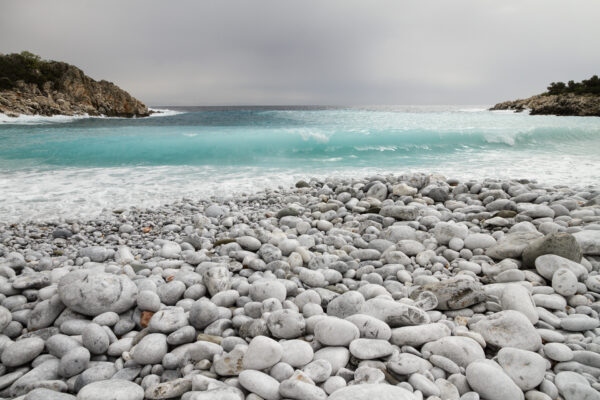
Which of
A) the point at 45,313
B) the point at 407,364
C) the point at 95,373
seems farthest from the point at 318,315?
the point at 45,313

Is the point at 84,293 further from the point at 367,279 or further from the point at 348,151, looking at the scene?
the point at 348,151

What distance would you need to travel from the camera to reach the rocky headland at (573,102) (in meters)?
30.4

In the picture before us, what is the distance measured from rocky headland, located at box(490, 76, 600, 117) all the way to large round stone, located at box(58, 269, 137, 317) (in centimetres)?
4045

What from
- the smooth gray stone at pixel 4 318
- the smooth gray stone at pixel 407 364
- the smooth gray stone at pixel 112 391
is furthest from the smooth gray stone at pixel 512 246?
the smooth gray stone at pixel 4 318

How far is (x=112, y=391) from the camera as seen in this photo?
1.36m

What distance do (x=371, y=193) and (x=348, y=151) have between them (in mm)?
7635

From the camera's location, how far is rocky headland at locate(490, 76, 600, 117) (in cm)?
3041

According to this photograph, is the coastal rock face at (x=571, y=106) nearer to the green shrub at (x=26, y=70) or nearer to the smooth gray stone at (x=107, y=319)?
the smooth gray stone at (x=107, y=319)

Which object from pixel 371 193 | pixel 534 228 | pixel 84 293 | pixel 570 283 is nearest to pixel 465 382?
pixel 570 283

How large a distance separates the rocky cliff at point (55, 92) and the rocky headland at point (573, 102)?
5203 cm

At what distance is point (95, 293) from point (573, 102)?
42.2m

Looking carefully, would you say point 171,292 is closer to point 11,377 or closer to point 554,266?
point 11,377

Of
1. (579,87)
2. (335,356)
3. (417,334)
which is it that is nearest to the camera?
(335,356)

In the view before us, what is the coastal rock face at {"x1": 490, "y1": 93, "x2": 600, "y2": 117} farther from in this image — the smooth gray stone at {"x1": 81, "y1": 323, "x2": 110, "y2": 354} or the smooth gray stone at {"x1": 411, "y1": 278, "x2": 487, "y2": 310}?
the smooth gray stone at {"x1": 81, "y1": 323, "x2": 110, "y2": 354}
